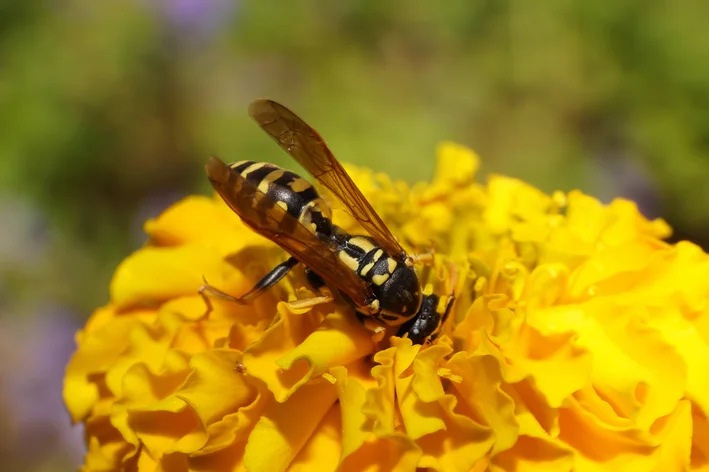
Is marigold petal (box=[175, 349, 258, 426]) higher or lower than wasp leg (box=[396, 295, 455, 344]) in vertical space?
higher

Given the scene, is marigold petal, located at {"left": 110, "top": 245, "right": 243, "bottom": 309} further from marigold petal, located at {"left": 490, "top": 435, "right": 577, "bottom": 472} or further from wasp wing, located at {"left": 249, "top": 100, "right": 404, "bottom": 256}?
marigold petal, located at {"left": 490, "top": 435, "right": 577, "bottom": 472}

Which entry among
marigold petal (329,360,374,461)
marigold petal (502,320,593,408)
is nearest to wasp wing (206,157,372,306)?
marigold petal (329,360,374,461)

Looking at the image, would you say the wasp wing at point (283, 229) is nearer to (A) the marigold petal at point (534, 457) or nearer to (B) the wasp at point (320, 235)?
(B) the wasp at point (320, 235)

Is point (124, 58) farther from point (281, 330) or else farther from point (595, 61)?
point (281, 330)

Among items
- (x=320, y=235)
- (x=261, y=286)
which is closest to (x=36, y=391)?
(x=261, y=286)

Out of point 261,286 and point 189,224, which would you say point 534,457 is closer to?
point 261,286

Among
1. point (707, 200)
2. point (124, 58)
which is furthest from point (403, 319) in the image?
point (124, 58)

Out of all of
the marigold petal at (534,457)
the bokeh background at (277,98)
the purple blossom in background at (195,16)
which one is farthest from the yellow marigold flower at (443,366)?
the purple blossom in background at (195,16)
